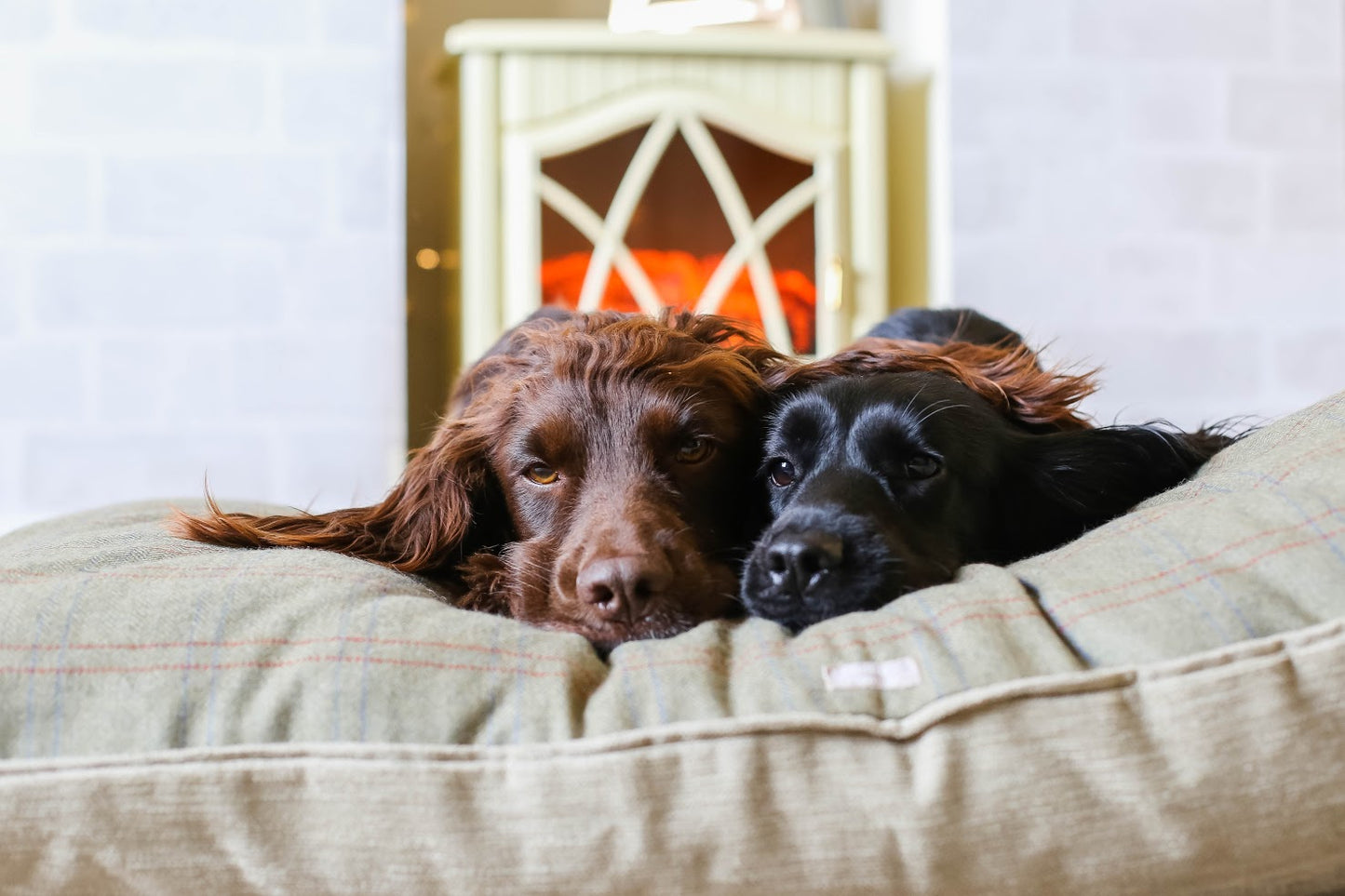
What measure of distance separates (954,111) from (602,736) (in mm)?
3613

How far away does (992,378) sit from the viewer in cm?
178

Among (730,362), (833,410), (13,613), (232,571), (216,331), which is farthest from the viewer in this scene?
(216,331)

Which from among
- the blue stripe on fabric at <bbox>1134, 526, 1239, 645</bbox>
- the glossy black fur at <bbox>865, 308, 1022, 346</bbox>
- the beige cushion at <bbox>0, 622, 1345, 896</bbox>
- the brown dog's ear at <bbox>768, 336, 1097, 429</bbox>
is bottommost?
the beige cushion at <bbox>0, 622, 1345, 896</bbox>

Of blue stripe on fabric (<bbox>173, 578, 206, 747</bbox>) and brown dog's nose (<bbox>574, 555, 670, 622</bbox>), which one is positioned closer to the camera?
blue stripe on fabric (<bbox>173, 578, 206, 747</bbox>)

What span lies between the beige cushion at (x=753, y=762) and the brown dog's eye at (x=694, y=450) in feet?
2.05

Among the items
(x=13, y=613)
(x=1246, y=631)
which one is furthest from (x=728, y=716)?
(x=13, y=613)

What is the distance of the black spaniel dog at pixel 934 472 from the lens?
133 centimetres

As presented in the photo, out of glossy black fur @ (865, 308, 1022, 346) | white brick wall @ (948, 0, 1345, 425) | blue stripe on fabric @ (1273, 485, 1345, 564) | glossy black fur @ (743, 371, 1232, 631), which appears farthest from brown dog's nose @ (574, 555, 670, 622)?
white brick wall @ (948, 0, 1345, 425)

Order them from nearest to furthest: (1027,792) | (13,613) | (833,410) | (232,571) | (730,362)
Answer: (1027,792), (13,613), (232,571), (833,410), (730,362)

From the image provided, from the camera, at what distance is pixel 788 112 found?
4051 millimetres

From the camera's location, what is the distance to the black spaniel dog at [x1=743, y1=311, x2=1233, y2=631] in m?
1.33

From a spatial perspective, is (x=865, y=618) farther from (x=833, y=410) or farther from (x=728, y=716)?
(x=833, y=410)

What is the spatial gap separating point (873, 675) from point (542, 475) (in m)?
0.76

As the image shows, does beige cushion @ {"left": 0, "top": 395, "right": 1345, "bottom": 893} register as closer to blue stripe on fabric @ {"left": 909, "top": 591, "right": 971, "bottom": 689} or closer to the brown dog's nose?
blue stripe on fabric @ {"left": 909, "top": 591, "right": 971, "bottom": 689}
